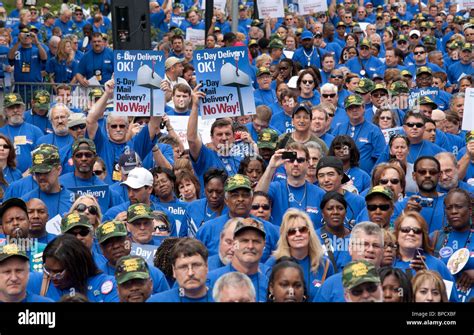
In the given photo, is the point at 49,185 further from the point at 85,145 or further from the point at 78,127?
the point at 78,127

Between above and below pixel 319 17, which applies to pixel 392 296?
below

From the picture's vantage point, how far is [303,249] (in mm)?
9516

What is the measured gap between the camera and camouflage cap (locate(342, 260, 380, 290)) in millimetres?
8117

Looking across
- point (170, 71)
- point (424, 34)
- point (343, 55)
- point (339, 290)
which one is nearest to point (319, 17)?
point (424, 34)

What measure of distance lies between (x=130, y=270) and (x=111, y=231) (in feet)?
3.43

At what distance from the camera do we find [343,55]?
22.0 metres

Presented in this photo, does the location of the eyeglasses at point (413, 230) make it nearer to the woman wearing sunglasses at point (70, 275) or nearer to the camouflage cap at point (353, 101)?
the woman wearing sunglasses at point (70, 275)

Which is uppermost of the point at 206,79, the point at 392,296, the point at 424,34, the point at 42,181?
the point at 424,34

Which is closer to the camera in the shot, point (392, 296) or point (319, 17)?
point (392, 296)

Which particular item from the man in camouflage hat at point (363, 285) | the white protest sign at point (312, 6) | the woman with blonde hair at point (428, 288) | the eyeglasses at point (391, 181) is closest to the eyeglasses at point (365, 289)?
the man in camouflage hat at point (363, 285)

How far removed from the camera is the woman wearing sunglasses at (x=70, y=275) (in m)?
8.80

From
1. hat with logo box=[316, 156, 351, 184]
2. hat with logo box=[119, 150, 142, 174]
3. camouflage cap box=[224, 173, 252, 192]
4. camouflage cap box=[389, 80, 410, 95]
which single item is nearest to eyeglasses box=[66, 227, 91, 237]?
camouflage cap box=[224, 173, 252, 192]

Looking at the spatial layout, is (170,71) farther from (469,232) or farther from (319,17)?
(319,17)
